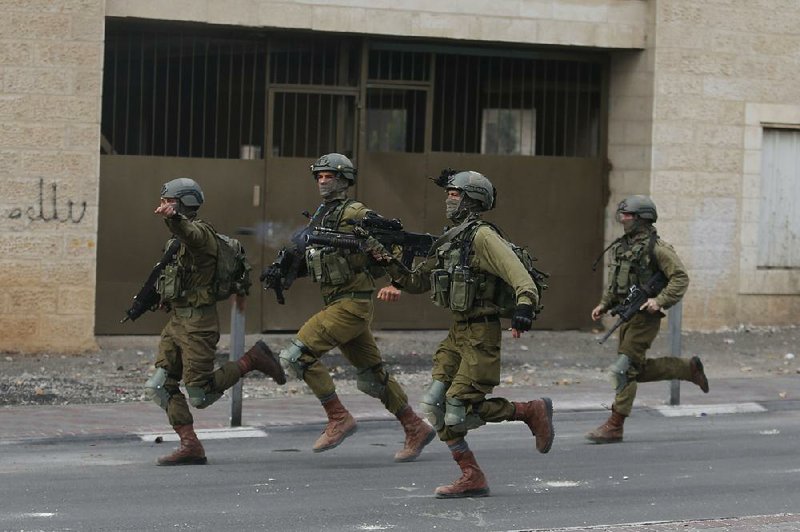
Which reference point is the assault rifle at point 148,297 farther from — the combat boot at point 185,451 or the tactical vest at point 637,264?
the tactical vest at point 637,264

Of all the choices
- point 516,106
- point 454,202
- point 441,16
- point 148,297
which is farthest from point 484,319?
point 516,106

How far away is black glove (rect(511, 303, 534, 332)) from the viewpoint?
7867 millimetres

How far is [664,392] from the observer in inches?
516

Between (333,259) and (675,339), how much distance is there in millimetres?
3968

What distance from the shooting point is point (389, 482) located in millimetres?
8844

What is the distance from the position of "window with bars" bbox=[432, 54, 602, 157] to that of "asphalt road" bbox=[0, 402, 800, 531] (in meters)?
5.80

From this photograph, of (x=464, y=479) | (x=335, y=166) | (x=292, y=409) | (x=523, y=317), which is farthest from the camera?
(x=292, y=409)

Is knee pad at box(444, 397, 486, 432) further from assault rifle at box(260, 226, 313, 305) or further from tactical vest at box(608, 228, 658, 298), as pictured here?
tactical vest at box(608, 228, 658, 298)

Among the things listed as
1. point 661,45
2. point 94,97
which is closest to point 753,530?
point 94,97

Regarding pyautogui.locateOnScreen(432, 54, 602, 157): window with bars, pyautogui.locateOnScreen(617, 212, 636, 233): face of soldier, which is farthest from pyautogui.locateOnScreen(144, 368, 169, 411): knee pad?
pyautogui.locateOnScreen(432, 54, 602, 157): window with bars

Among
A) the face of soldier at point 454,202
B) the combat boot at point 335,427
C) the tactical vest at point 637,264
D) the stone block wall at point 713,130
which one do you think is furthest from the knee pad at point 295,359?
the stone block wall at point 713,130

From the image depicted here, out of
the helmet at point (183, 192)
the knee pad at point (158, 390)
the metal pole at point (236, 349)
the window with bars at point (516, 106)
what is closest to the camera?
the helmet at point (183, 192)

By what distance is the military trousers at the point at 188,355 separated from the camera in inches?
358

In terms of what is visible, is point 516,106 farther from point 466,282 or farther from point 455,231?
point 466,282
